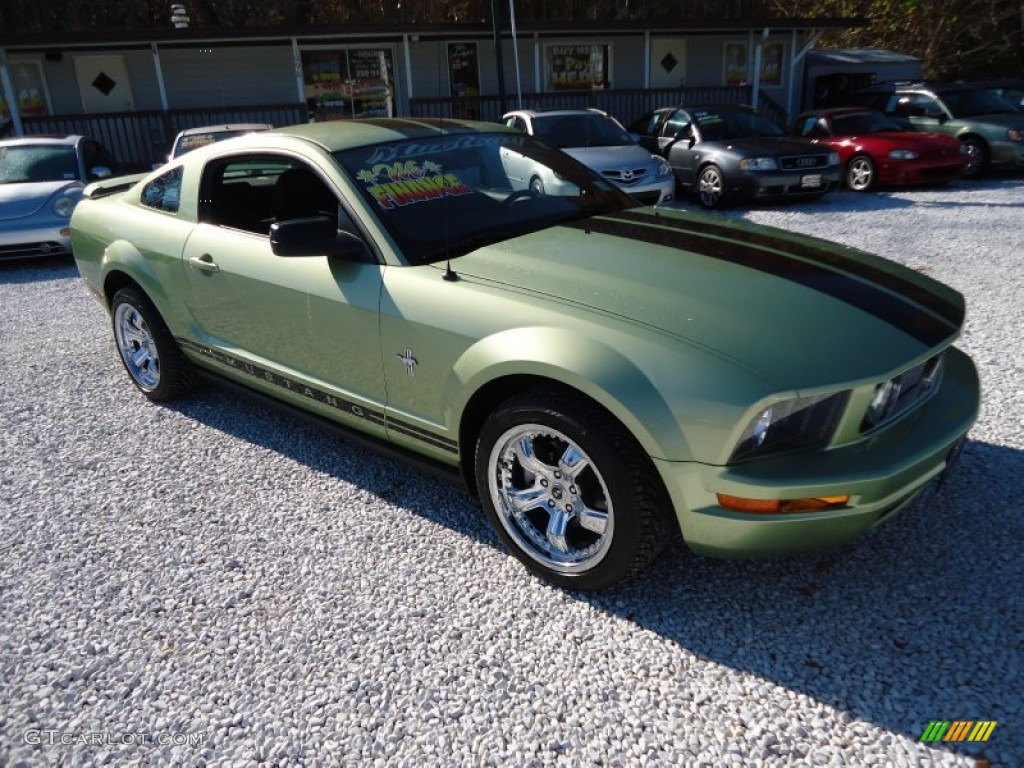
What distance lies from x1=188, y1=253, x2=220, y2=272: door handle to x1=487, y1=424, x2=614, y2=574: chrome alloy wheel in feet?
6.06

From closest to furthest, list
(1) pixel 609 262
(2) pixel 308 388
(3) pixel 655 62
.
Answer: (1) pixel 609 262, (2) pixel 308 388, (3) pixel 655 62

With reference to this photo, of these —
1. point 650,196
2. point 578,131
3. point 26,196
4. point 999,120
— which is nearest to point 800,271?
point 650,196

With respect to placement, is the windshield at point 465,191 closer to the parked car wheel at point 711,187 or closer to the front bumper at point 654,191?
the front bumper at point 654,191

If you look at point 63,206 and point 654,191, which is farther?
point 654,191

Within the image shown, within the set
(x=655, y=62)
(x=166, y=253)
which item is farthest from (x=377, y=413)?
(x=655, y=62)

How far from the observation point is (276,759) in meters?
2.12

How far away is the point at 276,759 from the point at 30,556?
67.0 inches

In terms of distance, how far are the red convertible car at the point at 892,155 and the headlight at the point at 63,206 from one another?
34.6 ft

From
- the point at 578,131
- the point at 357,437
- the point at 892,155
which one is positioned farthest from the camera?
the point at 892,155

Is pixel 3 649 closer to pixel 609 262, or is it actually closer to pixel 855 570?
pixel 609 262

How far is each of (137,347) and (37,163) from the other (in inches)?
257

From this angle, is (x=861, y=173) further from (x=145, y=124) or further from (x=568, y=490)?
(x=145, y=124)

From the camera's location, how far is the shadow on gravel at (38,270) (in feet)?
27.8

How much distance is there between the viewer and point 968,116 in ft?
41.2
